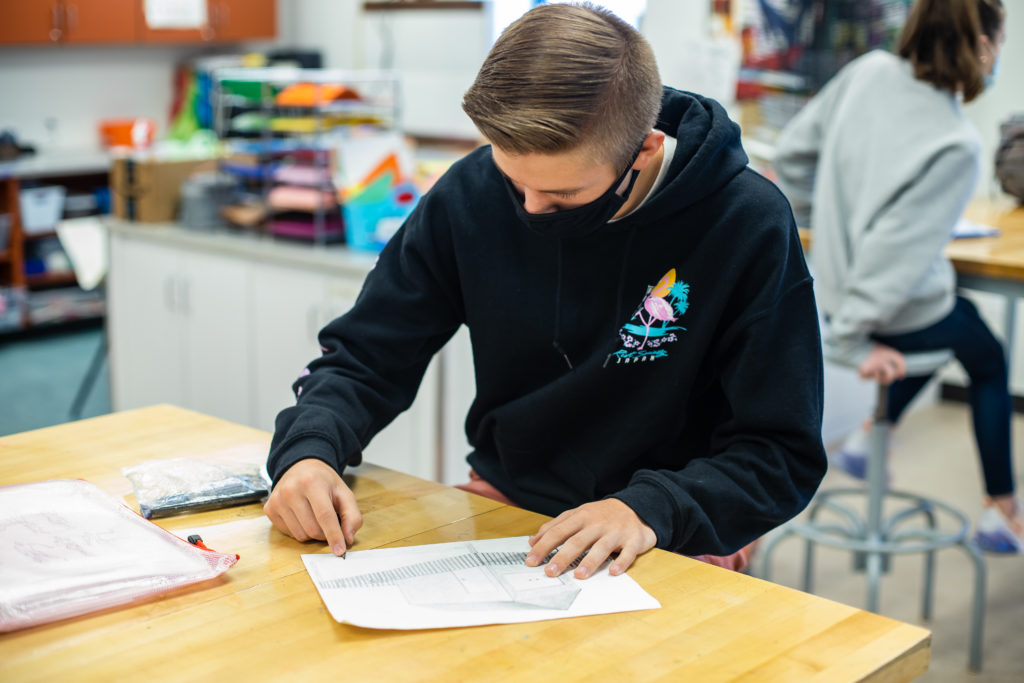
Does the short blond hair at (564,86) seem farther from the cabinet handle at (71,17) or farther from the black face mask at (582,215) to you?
the cabinet handle at (71,17)

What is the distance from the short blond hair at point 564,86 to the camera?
40.4 inches

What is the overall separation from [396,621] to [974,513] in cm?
255

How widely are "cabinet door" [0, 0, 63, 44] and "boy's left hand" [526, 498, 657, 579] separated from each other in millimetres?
4361

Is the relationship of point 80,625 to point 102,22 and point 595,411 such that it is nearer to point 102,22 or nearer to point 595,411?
point 595,411

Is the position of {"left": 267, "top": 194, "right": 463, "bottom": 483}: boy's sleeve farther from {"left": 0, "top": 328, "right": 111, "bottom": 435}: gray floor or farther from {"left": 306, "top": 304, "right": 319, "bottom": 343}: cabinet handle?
{"left": 0, "top": 328, "right": 111, "bottom": 435}: gray floor

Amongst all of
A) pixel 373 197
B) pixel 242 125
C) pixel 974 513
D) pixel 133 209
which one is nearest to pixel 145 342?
pixel 133 209

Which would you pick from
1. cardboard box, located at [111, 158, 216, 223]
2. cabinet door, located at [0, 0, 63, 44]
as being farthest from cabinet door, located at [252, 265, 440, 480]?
cabinet door, located at [0, 0, 63, 44]

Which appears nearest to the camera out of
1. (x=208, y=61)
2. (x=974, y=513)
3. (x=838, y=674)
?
(x=838, y=674)

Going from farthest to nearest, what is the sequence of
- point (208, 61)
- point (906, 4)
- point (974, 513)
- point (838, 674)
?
1. point (208, 61)
2. point (906, 4)
3. point (974, 513)
4. point (838, 674)

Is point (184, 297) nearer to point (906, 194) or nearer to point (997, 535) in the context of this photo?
point (906, 194)

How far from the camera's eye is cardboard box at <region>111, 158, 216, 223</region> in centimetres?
322

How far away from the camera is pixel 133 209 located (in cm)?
326

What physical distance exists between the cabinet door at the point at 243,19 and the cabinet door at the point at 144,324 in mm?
2384

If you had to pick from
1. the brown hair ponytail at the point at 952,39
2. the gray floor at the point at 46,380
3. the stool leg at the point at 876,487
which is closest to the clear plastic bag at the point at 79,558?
the stool leg at the point at 876,487
